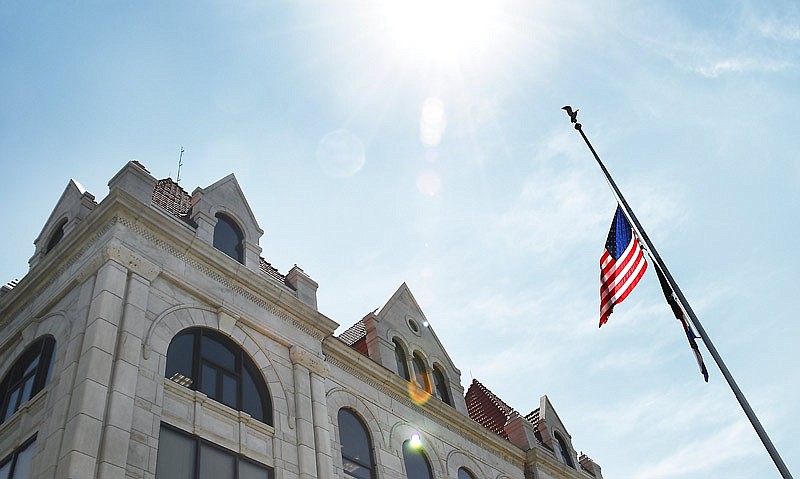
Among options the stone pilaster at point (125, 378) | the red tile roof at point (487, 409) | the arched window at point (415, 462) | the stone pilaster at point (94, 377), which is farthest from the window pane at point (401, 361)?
the stone pilaster at point (94, 377)

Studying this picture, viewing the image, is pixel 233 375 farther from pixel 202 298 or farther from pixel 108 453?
pixel 108 453

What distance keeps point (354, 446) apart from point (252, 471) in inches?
175

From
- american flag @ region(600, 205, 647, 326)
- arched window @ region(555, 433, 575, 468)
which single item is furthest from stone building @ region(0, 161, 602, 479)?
american flag @ region(600, 205, 647, 326)

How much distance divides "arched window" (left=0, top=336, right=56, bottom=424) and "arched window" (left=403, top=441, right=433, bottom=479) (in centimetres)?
978

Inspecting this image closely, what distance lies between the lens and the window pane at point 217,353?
16344 millimetres

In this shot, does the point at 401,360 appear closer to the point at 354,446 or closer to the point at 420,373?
the point at 420,373

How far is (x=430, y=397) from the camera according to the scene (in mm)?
22547

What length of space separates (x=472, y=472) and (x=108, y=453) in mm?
13348

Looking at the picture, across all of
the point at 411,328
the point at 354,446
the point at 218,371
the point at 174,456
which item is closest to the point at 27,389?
the point at 218,371

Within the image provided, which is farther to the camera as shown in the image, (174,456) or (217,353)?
(217,353)

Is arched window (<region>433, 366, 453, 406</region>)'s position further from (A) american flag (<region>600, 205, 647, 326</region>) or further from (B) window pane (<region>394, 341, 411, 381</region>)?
(A) american flag (<region>600, 205, 647, 326</region>)

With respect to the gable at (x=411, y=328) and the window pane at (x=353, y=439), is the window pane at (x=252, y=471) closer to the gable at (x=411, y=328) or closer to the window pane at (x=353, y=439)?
the window pane at (x=353, y=439)

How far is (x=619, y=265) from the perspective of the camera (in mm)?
16688

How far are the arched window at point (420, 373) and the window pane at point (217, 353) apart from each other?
8320 mm
